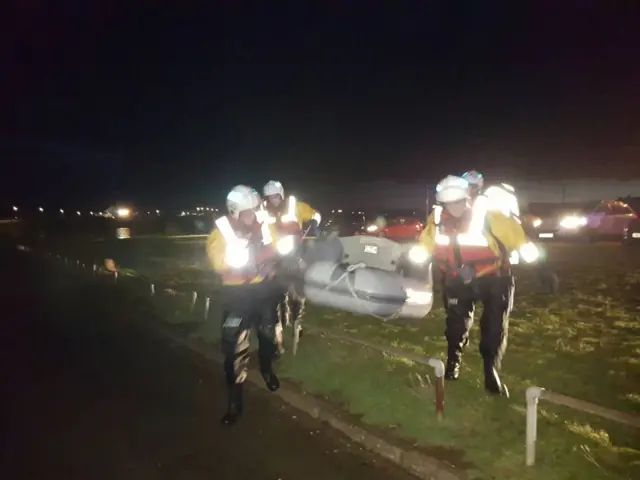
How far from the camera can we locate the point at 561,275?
653 inches

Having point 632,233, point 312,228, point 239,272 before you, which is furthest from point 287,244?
point 632,233

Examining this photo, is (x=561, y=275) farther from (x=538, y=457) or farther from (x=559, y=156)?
(x=559, y=156)

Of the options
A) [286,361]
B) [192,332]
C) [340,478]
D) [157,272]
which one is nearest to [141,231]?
[157,272]

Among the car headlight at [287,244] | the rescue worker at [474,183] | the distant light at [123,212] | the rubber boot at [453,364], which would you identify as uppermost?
the distant light at [123,212]

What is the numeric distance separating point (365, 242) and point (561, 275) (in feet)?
25.9

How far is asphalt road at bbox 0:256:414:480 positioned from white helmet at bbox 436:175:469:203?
244 centimetres

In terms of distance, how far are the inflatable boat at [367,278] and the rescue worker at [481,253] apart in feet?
6.73

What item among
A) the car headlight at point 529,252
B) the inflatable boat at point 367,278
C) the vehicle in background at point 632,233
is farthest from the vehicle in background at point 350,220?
the car headlight at point 529,252

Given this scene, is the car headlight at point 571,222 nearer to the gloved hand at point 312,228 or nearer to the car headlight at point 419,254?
the gloved hand at point 312,228

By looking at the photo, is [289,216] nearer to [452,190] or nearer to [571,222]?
[452,190]

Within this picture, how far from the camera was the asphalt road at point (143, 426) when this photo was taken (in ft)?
18.1

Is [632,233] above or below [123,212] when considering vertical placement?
below

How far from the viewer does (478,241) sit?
6.39 meters

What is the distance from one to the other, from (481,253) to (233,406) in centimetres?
282
